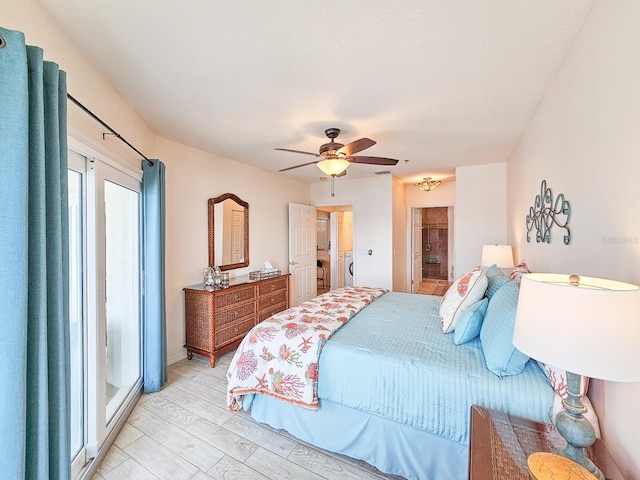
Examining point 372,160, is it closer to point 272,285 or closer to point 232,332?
point 272,285

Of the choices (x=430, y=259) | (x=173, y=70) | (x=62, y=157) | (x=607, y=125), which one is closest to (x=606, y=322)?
(x=607, y=125)

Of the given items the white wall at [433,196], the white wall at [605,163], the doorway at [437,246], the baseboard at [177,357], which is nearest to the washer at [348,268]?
the white wall at [433,196]

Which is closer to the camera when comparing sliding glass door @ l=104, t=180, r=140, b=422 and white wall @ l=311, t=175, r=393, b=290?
sliding glass door @ l=104, t=180, r=140, b=422

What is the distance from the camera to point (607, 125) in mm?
1198

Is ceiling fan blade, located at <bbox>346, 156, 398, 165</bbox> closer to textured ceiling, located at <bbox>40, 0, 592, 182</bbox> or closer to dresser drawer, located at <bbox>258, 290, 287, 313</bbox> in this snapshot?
textured ceiling, located at <bbox>40, 0, 592, 182</bbox>

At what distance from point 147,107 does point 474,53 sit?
7.96 feet

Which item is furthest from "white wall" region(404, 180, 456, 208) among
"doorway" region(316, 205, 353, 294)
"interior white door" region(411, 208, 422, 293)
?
"doorway" region(316, 205, 353, 294)

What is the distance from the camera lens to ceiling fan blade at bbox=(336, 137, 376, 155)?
235cm

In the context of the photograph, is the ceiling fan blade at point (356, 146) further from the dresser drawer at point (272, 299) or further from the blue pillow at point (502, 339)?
the dresser drawer at point (272, 299)

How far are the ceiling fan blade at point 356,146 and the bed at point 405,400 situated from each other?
1507 mm

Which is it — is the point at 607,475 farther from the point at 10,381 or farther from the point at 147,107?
the point at 147,107

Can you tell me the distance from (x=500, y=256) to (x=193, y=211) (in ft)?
11.9

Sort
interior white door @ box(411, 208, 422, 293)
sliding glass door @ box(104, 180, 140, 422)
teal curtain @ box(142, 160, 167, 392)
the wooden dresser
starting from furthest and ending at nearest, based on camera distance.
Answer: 1. interior white door @ box(411, 208, 422, 293)
2. the wooden dresser
3. teal curtain @ box(142, 160, 167, 392)
4. sliding glass door @ box(104, 180, 140, 422)

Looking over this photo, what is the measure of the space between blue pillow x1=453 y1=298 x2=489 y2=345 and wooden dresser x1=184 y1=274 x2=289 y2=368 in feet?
7.73
